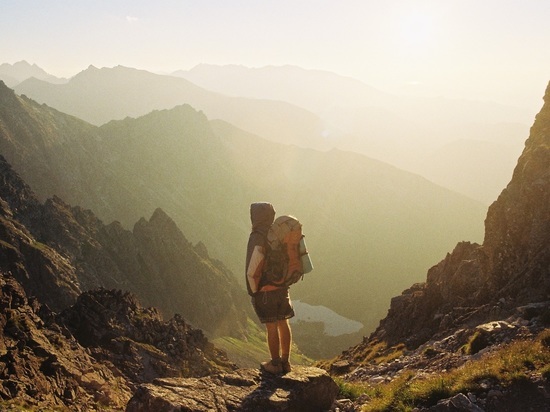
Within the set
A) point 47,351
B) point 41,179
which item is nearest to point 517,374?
point 47,351

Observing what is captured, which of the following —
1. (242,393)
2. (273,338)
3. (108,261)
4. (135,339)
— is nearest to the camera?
(242,393)

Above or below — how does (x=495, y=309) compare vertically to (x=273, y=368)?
above

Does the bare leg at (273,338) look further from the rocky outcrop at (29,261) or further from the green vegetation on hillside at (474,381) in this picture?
the rocky outcrop at (29,261)

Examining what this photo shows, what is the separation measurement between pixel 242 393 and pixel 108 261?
136622 mm

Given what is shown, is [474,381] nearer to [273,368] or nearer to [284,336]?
[284,336]

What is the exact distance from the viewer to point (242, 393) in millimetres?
10258

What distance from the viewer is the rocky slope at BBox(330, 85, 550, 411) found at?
9766 mm

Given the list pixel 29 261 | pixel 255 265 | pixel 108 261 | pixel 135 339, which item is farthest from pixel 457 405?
pixel 108 261

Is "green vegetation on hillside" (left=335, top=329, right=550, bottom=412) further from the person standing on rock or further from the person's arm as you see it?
the person's arm

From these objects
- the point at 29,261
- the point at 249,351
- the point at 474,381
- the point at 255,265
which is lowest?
the point at 249,351

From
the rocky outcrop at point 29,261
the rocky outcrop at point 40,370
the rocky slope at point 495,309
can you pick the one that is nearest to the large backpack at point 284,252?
the rocky slope at point 495,309

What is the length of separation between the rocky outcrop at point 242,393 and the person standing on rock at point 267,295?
0.58 meters

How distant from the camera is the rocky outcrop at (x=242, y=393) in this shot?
9.40m

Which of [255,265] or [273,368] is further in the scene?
[273,368]
